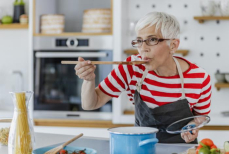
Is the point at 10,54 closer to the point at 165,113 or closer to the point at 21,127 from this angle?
the point at 165,113

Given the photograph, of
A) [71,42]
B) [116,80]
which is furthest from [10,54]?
[116,80]

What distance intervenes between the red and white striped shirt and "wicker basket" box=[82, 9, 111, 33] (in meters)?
1.42

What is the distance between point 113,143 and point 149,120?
2.43ft

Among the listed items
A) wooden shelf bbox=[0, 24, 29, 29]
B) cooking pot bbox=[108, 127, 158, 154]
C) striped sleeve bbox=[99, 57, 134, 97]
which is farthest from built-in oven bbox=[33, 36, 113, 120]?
cooking pot bbox=[108, 127, 158, 154]

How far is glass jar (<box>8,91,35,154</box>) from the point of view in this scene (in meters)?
1.24

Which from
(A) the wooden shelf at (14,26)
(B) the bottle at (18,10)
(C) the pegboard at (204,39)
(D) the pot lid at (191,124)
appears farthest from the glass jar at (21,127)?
(B) the bottle at (18,10)

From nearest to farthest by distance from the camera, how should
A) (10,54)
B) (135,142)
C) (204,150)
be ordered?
(135,142)
(204,150)
(10,54)

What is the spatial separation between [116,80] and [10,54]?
226 cm

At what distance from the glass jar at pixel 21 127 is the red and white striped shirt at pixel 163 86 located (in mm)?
745

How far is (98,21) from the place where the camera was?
10.9ft

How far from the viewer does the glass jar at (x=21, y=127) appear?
1242 mm

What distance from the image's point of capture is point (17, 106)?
1243mm

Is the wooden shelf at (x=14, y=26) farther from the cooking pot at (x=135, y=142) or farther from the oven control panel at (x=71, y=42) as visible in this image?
the cooking pot at (x=135, y=142)

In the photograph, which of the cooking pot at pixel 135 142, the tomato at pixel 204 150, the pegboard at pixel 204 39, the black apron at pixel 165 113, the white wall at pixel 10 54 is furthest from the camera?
the white wall at pixel 10 54
